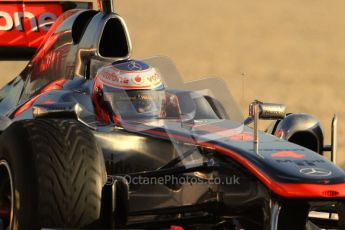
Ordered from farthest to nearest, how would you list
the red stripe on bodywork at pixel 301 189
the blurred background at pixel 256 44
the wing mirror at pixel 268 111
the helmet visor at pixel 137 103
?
the blurred background at pixel 256 44, the helmet visor at pixel 137 103, the wing mirror at pixel 268 111, the red stripe on bodywork at pixel 301 189

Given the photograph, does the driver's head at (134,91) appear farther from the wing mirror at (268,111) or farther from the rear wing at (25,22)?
the rear wing at (25,22)

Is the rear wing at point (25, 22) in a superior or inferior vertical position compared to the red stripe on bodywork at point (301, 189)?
superior

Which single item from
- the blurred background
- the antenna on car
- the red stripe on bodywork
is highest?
the antenna on car

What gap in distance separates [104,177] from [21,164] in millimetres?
509

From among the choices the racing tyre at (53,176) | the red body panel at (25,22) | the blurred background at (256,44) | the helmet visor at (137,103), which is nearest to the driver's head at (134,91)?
the helmet visor at (137,103)

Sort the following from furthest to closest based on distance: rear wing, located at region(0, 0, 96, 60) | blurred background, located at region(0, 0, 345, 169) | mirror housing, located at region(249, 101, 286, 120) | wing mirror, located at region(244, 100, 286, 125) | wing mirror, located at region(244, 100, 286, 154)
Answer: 1. blurred background, located at region(0, 0, 345, 169)
2. rear wing, located at region(0, 0, 96, 60)
3. mirror housing, located at region(249, 101, 286, 120)
4. wing mirror, located at region(244, 100, 286, 125)
5. wing mirror, located at region(244, 100, 286, 154)

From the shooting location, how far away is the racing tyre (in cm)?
504

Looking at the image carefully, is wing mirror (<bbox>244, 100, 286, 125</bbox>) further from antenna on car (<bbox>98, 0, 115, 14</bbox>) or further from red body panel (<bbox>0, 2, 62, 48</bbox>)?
red body panel (<bbox>0, 2, 62, 48</bbox>)

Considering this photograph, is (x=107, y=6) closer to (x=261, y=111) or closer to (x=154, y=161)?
(x=154, y=161)

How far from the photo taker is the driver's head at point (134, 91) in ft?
20.6

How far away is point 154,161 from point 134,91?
1.97 feet

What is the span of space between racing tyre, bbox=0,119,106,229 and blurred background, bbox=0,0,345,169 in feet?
→ 42.7

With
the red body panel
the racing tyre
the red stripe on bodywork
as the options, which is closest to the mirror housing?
the red stripe on bodywork

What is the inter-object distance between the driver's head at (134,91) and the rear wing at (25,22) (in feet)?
8.91
